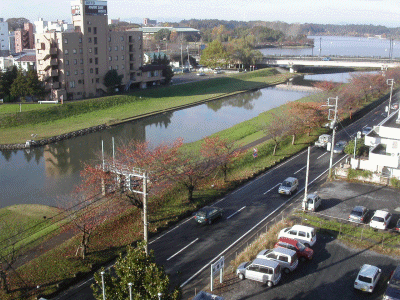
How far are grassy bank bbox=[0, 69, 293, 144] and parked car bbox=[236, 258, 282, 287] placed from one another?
2145 centimetres

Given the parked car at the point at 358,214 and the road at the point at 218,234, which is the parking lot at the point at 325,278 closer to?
the parked car at the point at 358,214

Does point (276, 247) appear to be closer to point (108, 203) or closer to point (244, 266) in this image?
point (244, 266)

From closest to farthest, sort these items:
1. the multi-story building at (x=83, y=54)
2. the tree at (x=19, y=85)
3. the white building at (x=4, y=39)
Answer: the tree at (x=19, y=85) → the multi-story building at (x=83, y=54) → the white building at (x=4, y=39)

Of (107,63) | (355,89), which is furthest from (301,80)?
(107,63)

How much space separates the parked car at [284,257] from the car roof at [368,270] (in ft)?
5.87

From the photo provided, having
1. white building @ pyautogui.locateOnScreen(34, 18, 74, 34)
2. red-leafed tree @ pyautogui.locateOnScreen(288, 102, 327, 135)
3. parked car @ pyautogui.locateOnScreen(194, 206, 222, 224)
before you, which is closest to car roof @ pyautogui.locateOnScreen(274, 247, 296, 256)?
parked car @ pyautogui.locateOnScreen(194, 206, 222, 224)

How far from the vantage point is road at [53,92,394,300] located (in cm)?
1202

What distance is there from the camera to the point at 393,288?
34.2 feet

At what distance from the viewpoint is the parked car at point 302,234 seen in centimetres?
1348

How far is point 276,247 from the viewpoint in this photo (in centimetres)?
1257

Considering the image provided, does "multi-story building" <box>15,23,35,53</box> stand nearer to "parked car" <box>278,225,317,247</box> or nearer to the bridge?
the bridge

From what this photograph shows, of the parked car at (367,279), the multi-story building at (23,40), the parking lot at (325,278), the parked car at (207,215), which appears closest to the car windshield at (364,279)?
the parked car at (367,279)

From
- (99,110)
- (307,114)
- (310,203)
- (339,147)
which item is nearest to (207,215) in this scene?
(310,203)

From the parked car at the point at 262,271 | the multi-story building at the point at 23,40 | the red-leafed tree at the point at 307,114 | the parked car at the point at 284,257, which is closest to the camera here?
the parked car at the point at 262,271
